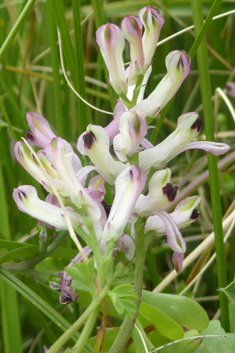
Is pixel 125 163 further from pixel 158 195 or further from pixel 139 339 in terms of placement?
pixel 139 339

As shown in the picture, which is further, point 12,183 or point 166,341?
point 12,183

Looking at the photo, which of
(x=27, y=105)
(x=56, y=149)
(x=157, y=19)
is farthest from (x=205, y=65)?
(x=27, y=105)

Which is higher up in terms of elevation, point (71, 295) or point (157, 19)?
point (157, 19)

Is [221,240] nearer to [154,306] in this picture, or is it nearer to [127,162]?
[154,306]

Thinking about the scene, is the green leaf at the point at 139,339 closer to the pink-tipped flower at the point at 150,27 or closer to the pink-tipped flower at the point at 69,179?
the pink-tipped flower at the point at 69,179

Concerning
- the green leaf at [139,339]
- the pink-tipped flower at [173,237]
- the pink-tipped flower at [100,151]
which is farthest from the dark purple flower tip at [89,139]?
the green leaf at [139,339]

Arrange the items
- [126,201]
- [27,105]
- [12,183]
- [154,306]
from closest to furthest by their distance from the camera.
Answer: [126,201] → [154,306] → [12,183] → [27,105]
